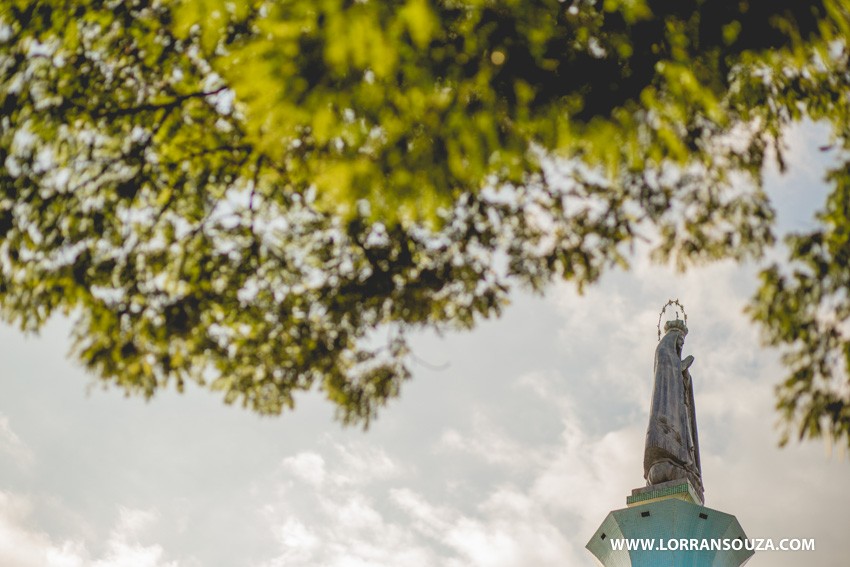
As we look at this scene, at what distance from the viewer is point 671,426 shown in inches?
489

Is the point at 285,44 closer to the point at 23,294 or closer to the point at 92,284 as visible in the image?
the point at 92,284

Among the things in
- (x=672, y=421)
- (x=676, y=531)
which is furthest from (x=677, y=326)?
(x=676, y=531)

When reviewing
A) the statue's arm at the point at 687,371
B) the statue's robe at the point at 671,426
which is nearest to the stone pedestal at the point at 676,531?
the statue's robe at the point at 671,426

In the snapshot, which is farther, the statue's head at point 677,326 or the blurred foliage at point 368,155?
the statue's head at point 677,326

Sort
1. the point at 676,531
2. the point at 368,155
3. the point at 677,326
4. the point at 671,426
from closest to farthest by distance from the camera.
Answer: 1. the point at 368,155
2. the point at 676,531
3. the point at 671,426
4. the point at 677,326

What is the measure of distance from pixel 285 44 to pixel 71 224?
2.70m

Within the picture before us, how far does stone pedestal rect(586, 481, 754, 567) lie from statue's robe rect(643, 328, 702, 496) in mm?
437

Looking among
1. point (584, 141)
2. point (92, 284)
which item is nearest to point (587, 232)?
point (584, 141)

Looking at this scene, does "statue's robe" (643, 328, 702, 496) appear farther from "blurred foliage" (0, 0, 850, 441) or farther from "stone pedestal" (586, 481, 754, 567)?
"blurred foliage" (0, 0, 850, 441)

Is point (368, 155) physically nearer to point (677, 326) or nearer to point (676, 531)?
point (676, 531)

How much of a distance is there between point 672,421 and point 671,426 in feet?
0.32

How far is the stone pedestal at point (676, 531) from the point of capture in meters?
11.0

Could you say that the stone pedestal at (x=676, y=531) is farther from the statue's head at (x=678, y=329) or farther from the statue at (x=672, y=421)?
the statue's head at (x=678, y=329)

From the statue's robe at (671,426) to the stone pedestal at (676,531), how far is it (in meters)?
0.44
